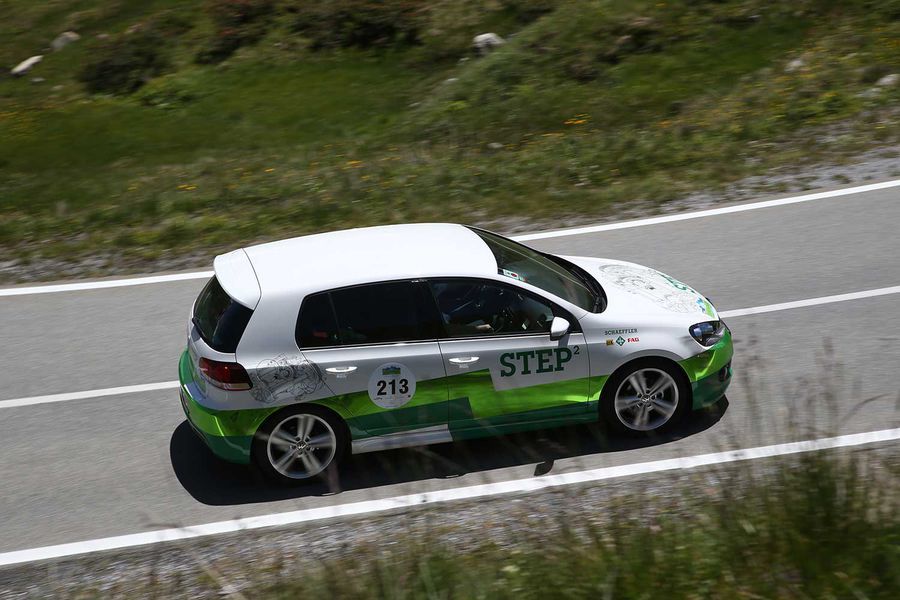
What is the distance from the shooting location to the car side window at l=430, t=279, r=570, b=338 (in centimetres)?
778

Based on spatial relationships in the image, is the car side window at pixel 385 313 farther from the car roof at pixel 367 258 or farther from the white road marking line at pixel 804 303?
the white road marking line at pixel 804 303

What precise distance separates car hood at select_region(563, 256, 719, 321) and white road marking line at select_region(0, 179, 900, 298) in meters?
3.46

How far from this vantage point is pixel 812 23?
18656 mm

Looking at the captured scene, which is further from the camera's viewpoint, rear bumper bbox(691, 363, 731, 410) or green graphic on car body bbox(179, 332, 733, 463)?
rear bumper bbox(691, 363, 731, 410)

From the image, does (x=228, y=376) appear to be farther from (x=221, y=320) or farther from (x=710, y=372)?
(x=710, y=372)

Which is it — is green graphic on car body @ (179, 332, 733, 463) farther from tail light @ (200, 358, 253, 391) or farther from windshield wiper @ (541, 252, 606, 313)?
windshield wiper @ (541, 252, 606, 313)

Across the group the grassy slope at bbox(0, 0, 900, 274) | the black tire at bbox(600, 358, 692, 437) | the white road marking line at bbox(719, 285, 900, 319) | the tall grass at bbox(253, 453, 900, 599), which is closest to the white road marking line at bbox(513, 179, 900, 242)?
the grassy slope at bbox(0, 0, 900, 274)

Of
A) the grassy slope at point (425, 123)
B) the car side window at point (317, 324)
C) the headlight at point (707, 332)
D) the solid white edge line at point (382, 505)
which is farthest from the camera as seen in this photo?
the grassy slope at point (425, 123)

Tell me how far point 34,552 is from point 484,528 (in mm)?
3141

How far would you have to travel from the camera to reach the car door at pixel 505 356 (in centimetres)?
774

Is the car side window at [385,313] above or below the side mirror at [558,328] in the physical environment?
above

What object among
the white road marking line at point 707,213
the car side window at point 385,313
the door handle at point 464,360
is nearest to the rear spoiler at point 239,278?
the car side window at point 385,313

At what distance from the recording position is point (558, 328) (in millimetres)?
7719

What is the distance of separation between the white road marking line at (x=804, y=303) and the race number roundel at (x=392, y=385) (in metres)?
3.85
